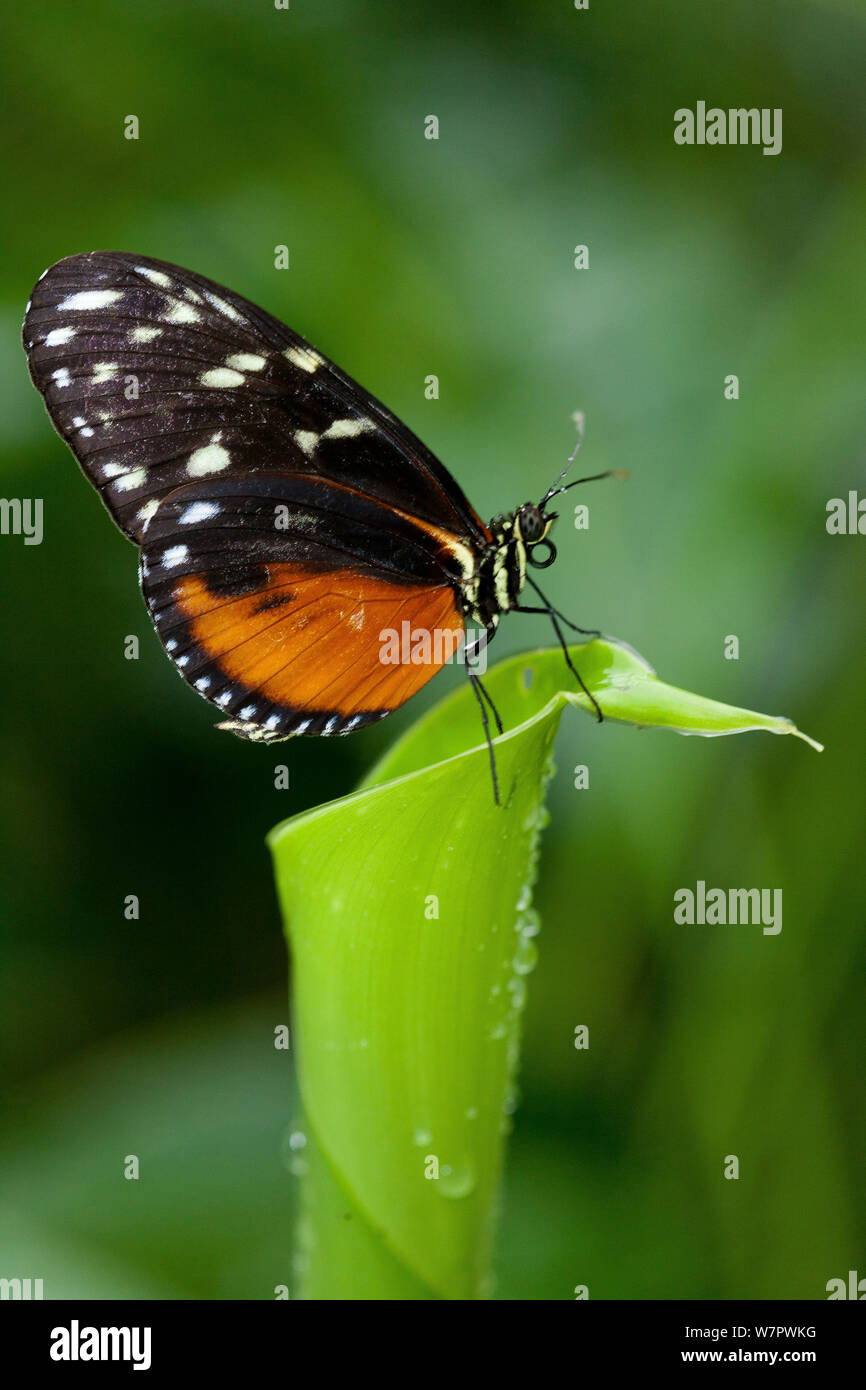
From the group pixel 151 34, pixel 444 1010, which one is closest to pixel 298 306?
pixel 151 34

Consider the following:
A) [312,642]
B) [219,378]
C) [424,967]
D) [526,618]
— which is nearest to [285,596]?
[312,642]

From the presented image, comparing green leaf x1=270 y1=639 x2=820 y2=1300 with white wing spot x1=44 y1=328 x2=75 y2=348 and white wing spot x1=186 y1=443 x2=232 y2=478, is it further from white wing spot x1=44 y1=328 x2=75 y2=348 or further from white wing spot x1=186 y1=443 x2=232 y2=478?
white wing spot x1=44 y1=328 x2=75 y2=348

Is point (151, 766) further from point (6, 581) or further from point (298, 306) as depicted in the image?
point (298, 306)

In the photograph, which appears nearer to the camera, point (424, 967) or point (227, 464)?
point (424, 967)

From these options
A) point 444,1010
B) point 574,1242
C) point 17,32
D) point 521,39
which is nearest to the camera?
point 444,1010

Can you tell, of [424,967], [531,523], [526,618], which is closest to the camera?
[424,967]

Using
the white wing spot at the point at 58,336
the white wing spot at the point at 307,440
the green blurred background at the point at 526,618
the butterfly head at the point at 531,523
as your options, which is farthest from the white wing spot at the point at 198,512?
the green blurred background at the point at 526,618

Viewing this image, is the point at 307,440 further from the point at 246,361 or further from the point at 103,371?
the point at 103,371
